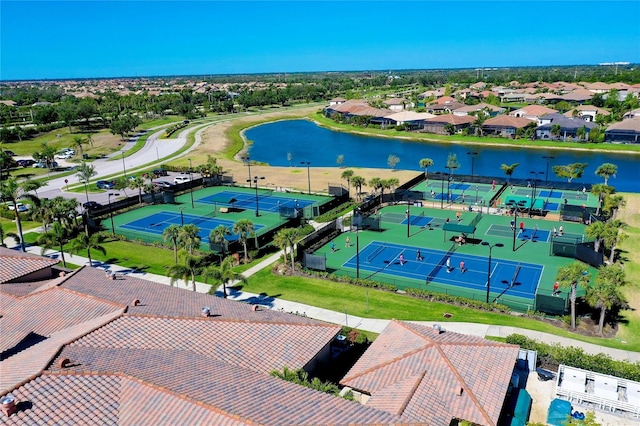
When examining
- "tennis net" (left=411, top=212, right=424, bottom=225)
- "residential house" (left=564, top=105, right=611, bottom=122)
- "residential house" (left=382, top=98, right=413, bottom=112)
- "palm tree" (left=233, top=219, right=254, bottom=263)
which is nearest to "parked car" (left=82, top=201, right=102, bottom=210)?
"palm tree" (left=233, top=219, right=254, bottom=263)

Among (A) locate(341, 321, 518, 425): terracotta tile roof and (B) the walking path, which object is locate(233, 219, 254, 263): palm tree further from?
(A) locate(341, 321, 518, 425): terracotta tile roof

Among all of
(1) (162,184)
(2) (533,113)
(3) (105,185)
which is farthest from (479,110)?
(3) (105,185)

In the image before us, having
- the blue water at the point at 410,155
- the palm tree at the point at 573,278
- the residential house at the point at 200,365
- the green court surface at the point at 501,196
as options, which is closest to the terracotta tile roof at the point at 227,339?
the residential house at the point at 200,365

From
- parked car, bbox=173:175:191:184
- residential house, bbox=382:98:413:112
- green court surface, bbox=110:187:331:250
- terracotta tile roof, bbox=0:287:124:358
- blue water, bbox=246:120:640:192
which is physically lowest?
blue water, bbox=246:120:640:192

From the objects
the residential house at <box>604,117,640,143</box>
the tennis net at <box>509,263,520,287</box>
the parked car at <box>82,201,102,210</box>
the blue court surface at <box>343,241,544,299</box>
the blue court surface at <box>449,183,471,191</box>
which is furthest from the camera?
the residential house at <box>604,117,640,143</box>

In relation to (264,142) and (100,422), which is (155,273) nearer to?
(100,422)

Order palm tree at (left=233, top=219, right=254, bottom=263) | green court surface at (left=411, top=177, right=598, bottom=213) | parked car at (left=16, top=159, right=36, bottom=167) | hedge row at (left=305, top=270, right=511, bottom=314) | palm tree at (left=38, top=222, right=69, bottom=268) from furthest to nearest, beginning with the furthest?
parked car at (left=16, top=159, right=36, bottom=167) < green court surface at (left=411, top=177, right=598, bottom=213) < palm tree at (left=233, top=219, right=254, bottom=263) < palm tree at (left=38, top=222, right=69, bottom=268) < hedge row at (left=305, top=270, right=511, bottom=314)

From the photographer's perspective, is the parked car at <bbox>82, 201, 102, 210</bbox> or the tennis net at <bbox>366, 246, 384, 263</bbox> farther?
the parked car at <bbox>82, 201, 102, 210</bbox>
